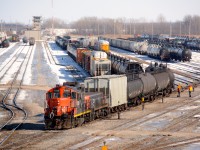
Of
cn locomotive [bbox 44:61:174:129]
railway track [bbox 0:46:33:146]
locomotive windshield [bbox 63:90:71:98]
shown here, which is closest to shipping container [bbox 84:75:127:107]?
cn locomotive [bbox 44:61:174:129]

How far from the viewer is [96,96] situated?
2975 centimetres

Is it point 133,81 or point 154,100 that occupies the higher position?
point 133,81

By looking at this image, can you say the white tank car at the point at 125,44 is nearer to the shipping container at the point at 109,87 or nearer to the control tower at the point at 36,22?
the control tower at the point at 36,22

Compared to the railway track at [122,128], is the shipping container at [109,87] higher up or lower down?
higher up

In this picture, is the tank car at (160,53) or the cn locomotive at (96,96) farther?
the tank car at (160,53)

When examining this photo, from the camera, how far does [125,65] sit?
4625 cm

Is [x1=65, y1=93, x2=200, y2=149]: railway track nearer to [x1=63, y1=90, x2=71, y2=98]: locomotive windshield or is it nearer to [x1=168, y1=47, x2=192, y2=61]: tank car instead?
[x1=63, y1=90, x2=71, y2=98]: locomotive windshield

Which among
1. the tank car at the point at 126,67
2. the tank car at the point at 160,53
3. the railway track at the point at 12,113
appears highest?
the tank car at the point at 126,67

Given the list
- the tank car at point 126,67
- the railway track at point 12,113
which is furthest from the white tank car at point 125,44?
the tank car at point 126,67

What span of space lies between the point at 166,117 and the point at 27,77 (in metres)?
32.7

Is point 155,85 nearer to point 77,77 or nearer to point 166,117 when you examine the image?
point 166,117

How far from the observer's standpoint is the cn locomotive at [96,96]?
1043 inches

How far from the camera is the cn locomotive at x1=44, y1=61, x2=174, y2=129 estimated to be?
2650cm

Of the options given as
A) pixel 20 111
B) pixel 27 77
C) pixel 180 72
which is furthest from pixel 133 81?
pixel 180 72
